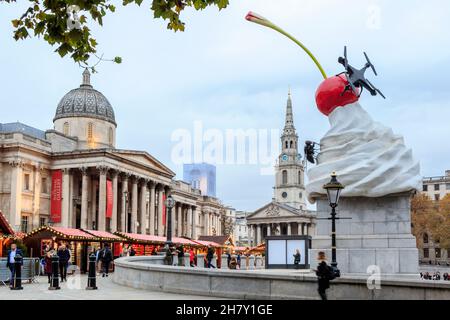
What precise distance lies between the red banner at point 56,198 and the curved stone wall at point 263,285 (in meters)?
49.5

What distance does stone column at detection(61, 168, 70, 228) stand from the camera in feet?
223

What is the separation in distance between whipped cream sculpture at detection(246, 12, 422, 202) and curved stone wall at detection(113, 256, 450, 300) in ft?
17.2

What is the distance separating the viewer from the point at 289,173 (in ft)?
552

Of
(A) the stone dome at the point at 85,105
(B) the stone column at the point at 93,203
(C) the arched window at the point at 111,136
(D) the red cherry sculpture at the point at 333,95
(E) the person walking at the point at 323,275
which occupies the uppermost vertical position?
(A) the stone dome at the point at 85,105

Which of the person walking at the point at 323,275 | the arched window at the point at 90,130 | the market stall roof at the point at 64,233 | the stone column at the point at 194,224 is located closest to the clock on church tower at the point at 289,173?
the stone column at the point at 194,224

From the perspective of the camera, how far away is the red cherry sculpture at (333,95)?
21.8 metres

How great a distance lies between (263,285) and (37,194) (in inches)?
2192

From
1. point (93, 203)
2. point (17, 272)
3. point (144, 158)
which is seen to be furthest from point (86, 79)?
point (17, 272)

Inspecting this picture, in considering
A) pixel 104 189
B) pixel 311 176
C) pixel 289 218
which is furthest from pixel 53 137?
pixel 289 218

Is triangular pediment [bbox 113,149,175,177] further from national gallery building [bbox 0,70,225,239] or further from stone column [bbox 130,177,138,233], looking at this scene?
stone column [bbox 130,177,138,233]

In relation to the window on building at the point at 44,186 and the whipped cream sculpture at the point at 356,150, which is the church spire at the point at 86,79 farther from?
the whipped cream sculpture at the point at 356,150

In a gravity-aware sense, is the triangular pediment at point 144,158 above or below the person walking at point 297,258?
above

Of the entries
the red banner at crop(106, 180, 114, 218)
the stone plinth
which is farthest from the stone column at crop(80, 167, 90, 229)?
the stone plinth

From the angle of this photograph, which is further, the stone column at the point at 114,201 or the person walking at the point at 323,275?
the stone column at the point at 114,201
